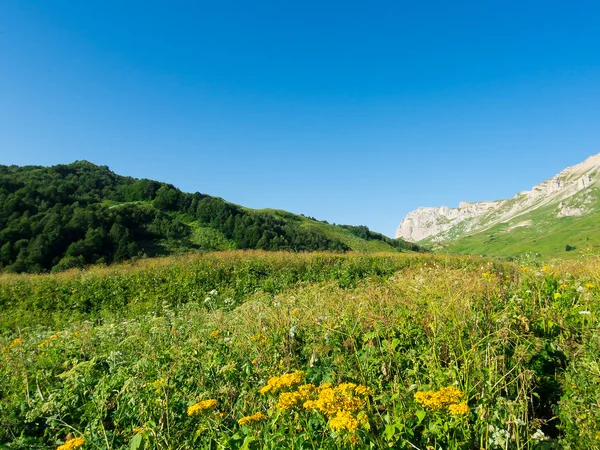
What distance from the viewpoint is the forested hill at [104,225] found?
29.2 m

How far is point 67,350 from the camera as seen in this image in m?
5.64

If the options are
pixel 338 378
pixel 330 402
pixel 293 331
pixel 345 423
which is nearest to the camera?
pixel 345 423

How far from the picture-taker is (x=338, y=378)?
3521 mm

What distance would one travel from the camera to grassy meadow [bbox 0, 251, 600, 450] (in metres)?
2.34

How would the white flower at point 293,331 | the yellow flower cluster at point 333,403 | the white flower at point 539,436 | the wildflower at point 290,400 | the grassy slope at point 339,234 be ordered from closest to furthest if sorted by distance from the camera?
the yellow flower cluster at point 333,403 < the wildflower at point 290,400 < the white flower at point 539,436 < the white flower at point 293,331 < the grassy slope at point 339,234

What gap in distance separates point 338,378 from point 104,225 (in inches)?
1414

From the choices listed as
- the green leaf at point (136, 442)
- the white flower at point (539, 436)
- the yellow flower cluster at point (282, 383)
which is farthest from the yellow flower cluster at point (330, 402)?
the white flower at point (539, 436)

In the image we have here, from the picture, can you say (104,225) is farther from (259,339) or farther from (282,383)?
(282,383)

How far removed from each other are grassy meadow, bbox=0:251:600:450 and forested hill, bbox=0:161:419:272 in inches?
1017

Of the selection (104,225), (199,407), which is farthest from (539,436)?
(104,225)

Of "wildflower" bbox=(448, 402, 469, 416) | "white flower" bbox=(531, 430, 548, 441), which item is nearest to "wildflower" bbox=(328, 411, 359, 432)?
"wildflower" bbox=(448, 402, 469, 416)

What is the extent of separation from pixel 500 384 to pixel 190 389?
302cm

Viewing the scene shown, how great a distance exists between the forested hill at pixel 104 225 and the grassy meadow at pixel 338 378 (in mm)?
25828

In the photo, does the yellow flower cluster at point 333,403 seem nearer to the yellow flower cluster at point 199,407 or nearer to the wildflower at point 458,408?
the wildflower at point 458,408
